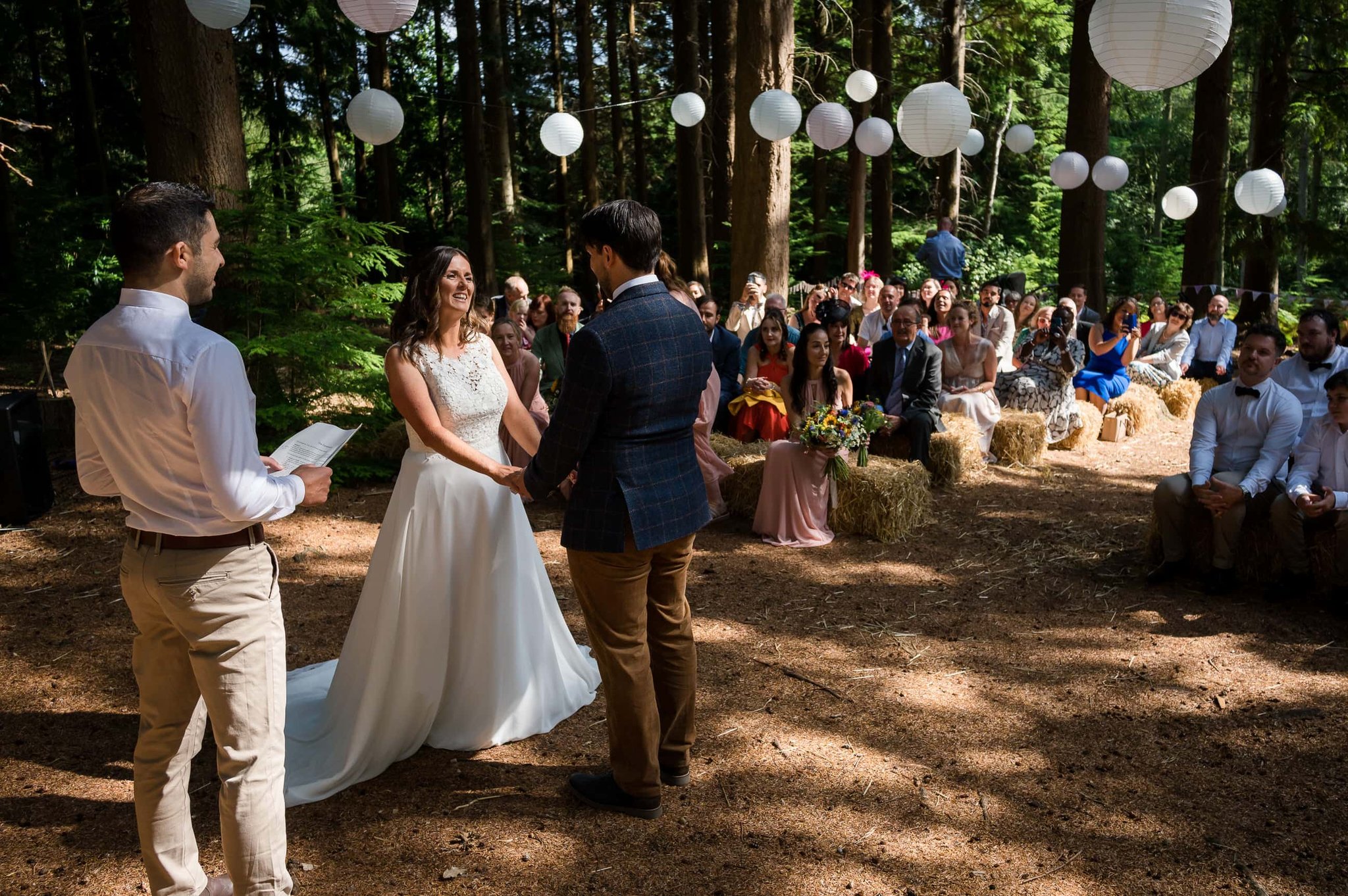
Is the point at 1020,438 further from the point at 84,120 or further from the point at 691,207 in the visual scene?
the point at 84,120

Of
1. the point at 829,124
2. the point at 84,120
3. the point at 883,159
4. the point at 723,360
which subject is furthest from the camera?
the point at 883,159

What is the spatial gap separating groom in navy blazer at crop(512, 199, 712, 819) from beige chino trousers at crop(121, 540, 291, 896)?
3.19 ft

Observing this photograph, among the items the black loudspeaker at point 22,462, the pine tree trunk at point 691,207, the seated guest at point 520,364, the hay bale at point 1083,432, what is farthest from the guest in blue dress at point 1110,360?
the black loudspeaker at point 22,462

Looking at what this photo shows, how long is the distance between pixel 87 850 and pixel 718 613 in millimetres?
3287

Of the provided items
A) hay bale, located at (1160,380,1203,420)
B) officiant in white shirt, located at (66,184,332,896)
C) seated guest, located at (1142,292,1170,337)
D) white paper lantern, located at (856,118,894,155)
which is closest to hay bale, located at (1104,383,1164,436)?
hay bale, located at (1160,380,1203,420)

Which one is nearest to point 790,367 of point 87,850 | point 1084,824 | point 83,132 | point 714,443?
point 714,443

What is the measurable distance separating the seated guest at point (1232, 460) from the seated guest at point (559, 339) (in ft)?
17.4

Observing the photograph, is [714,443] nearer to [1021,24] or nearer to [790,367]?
[790,367]

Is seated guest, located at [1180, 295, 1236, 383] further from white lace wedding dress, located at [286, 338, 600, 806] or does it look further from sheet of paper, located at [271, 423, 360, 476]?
sheet of paper, located at [271, 423, 360, 476]

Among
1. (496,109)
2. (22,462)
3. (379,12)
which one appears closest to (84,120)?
(496,109)

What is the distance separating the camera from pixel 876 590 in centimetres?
611

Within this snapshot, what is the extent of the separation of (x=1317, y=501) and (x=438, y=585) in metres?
4.85

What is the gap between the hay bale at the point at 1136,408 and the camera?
35.4ft

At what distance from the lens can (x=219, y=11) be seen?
6586 mm
